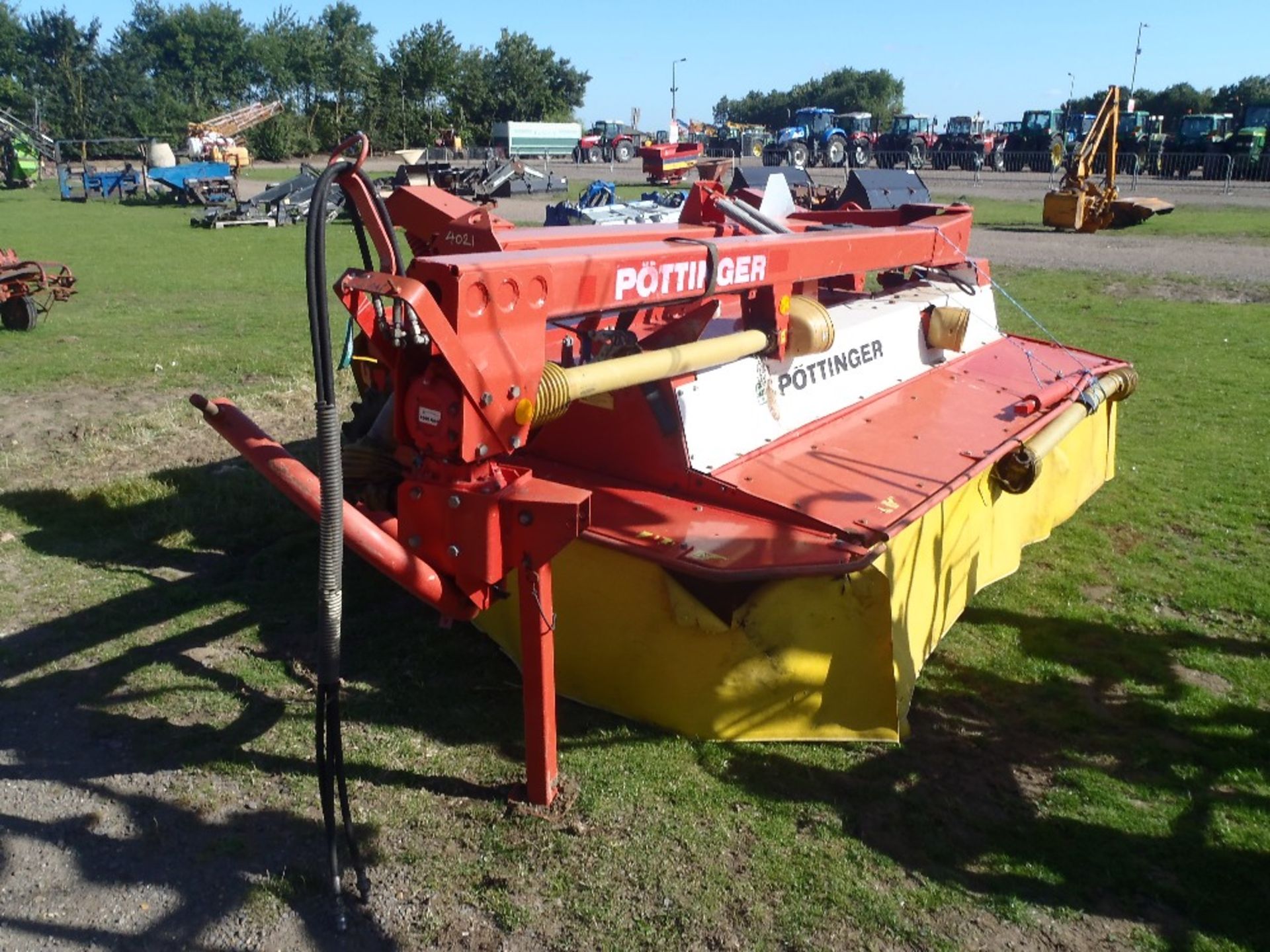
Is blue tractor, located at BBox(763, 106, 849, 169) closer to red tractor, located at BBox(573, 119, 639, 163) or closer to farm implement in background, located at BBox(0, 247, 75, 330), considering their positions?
red tractor, located at BBox(573, 119, 639, 163)

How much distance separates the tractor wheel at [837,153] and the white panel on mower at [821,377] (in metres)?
34.7

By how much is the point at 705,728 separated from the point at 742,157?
42.1 metres

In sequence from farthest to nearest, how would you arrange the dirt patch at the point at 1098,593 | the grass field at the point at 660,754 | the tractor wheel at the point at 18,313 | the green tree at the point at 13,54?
the green tree at the point at 13,54 < the tractor wheel at the point at 18,313 < the dirt patch at the point at 1098,593 < the grass field at the point at 660,754

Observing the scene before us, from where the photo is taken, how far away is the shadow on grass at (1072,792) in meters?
3.02

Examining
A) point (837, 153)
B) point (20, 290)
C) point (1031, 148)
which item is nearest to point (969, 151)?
point (1031, 148)

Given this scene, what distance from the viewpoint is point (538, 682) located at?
3168 mm

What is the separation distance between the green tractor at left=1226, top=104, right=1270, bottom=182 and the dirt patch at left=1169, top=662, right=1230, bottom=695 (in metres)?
32.1

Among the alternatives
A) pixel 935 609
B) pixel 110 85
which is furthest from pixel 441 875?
pixel 110 85

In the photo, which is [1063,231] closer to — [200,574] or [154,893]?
[200,574]

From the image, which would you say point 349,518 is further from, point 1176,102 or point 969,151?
point 1176,102

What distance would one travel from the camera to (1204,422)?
7.87 m

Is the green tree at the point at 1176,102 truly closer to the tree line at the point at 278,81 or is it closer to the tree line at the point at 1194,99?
the tree line at the point at 1194,99

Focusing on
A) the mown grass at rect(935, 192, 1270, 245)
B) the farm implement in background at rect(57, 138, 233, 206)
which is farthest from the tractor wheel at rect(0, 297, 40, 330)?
the mown grass at rect(935, 192, 1270, 245)

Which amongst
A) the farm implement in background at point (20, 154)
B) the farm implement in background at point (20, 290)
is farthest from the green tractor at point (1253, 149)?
the farm implement in background at point (20, 154)
